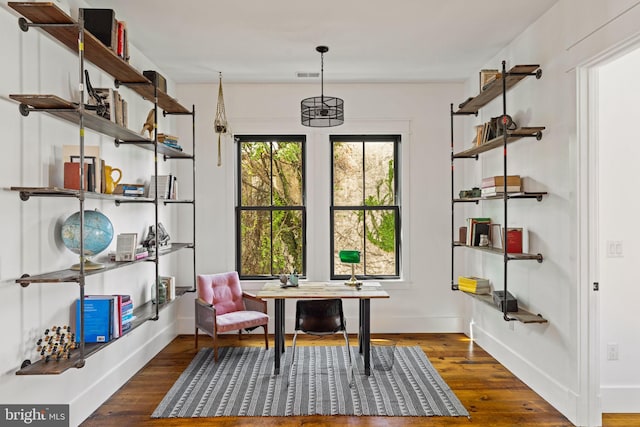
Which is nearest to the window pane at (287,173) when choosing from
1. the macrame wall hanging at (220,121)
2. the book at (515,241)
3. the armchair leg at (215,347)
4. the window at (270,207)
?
the window at (270,207)

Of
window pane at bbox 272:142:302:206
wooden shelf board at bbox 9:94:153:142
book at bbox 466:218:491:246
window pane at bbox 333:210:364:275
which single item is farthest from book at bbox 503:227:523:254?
wooden shelf board at bbox 9:94:153:142

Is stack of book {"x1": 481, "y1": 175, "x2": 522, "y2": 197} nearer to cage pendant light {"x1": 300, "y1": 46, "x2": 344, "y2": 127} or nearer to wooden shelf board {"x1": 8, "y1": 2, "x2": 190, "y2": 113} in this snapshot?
cage pendant light {"x1": 300, "y1": 46, "x2": 344, "y2": 127}

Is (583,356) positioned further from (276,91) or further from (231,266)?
(276,91)

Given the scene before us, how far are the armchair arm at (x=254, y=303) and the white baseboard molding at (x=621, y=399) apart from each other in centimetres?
296

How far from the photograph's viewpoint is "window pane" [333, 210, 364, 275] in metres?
5.38

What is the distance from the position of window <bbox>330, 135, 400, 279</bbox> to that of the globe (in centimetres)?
298

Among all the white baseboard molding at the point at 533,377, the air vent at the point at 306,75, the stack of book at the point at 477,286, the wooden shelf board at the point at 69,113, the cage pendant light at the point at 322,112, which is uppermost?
the air vent at the point at 306,75

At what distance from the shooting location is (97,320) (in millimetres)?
2846

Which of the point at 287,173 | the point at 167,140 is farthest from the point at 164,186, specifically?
the point at 287,173

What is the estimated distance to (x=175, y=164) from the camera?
17.0 feet

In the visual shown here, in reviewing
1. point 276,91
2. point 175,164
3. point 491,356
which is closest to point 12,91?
point 175,164

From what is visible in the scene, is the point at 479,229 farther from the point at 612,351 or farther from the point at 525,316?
the point at 612,351

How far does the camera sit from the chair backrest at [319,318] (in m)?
3.82

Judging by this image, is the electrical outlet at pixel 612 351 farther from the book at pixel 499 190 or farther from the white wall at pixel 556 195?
the book at pixel 499 190
